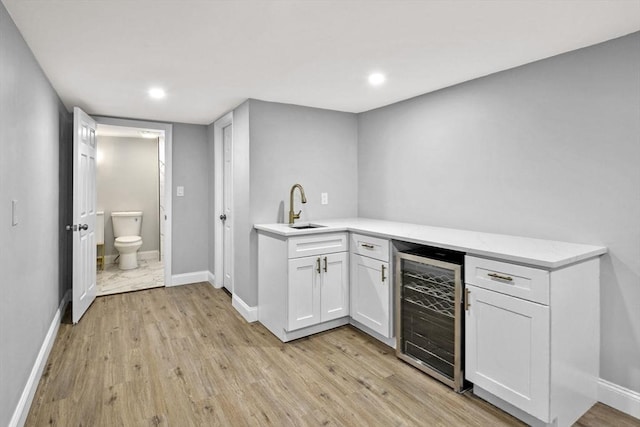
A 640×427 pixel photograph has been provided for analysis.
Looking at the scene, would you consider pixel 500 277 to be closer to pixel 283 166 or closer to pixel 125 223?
pixel 283 166

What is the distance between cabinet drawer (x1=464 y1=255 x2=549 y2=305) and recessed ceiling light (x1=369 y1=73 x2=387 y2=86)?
4.72 feet

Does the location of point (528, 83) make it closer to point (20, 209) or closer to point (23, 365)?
point (20, 209)

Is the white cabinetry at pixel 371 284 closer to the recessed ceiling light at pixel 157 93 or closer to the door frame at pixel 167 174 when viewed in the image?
the recessed ceiling light at pixel 157 93

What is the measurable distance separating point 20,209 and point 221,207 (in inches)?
96.7

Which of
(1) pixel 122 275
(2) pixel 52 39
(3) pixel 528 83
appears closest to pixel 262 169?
(2) pixel 52 39

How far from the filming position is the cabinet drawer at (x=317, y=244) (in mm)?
2879

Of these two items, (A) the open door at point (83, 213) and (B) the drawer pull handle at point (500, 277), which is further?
(A) the open door at point (83, 213)

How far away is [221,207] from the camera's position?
174 inches

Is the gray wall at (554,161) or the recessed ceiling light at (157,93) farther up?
the recessed ceiling light at (157,93)

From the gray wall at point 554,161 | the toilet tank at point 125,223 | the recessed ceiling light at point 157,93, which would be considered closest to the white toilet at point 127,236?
the toilet tank at point 125,223

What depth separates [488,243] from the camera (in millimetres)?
2229

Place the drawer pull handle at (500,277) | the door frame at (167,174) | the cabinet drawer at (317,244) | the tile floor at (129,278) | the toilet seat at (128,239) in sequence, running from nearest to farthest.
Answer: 1. the drawer pull handle at (500,277)
2. the cabinet drawer at (317,244)
3. the door frame at (167,174)
4. the tile floor at (129,278)
5. the toilet seat at (128,239)

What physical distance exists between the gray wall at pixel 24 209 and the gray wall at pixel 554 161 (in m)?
2.84

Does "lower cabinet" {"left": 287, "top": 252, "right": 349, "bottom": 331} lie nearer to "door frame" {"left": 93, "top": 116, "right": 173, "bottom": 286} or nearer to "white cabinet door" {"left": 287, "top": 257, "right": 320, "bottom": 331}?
"white cabinet door" {"left": 287, "top": 257, "right": 320, "bottom": 331}
